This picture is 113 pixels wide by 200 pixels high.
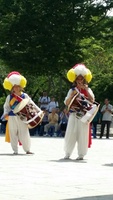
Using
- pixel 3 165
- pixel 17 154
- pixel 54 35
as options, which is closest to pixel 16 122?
pixel 17 154

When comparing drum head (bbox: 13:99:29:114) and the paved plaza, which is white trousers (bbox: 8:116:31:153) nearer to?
drum head (bbox: 13:99:29:114)

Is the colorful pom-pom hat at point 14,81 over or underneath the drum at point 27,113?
over

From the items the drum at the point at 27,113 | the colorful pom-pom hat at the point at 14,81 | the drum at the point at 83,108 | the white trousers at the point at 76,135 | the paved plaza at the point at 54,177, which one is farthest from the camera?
the drum at the point at 27,113

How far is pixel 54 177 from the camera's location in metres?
11.8

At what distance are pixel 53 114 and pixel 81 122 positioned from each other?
1409 cm

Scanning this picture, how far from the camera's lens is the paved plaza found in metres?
9.70

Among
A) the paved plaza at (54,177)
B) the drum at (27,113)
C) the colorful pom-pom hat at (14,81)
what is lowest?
the paved plaza at (54,177)

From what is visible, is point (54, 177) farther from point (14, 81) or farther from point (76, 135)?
point (14, 81)

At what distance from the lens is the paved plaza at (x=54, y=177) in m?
9.70

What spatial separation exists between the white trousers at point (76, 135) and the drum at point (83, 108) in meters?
0.12

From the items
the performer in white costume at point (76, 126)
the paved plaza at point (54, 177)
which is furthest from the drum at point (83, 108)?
the paved plaza at point (54, 177)

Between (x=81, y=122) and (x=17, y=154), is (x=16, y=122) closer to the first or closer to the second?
(x=17, y=154)

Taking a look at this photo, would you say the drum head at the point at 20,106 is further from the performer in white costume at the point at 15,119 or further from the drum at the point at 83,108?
the drum at the point at 83,108

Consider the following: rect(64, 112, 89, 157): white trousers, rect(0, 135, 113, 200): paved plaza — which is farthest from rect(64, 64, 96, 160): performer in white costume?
rect(0, 135, 113, 200): paved plaza
